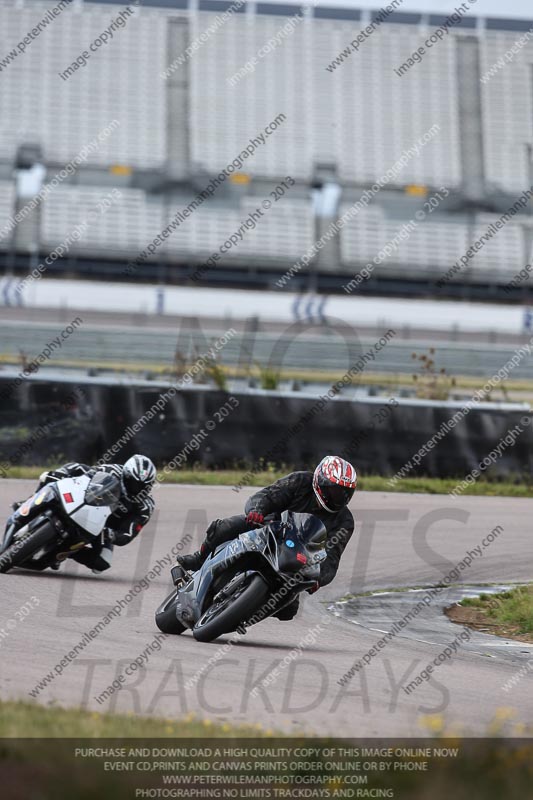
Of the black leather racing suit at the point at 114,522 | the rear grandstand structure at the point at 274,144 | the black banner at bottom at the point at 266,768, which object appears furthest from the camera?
the rear grandstand structure at the point at 274,144

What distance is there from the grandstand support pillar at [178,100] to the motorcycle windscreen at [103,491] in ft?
108

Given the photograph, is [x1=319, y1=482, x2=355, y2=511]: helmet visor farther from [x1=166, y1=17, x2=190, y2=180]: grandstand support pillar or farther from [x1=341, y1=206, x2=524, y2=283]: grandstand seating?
[x1=166, y1=17, x2=190, y2=180]: grandstand support pillar

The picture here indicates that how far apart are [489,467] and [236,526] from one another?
31.9 feet

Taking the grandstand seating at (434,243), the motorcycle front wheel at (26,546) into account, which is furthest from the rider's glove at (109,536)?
the grandstand seating at (434,243)

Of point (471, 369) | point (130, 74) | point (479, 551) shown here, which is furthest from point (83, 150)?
point (479, 551)

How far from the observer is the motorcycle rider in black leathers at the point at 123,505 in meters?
9.11

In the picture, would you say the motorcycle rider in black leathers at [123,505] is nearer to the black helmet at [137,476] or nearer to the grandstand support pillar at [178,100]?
the black helmet at [137,476]

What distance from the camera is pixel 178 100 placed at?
44.2 metres

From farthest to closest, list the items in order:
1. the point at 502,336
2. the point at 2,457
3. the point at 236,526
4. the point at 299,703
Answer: the point at 502,336 → the point at 2,457 → the point at 236,526 → the point at 299,703

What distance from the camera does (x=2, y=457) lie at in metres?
15.2

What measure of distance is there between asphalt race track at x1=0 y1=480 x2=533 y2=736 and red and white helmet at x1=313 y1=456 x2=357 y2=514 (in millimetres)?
957

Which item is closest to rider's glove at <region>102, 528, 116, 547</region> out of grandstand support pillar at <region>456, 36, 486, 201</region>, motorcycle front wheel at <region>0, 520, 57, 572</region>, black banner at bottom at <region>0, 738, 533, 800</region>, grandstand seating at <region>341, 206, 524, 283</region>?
motorcycle front wheel at <region>0, 520, 57, 572</region>

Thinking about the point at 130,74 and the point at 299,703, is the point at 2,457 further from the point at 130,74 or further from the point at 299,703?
the point at 130,74

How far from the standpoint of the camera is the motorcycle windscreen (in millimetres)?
8969
